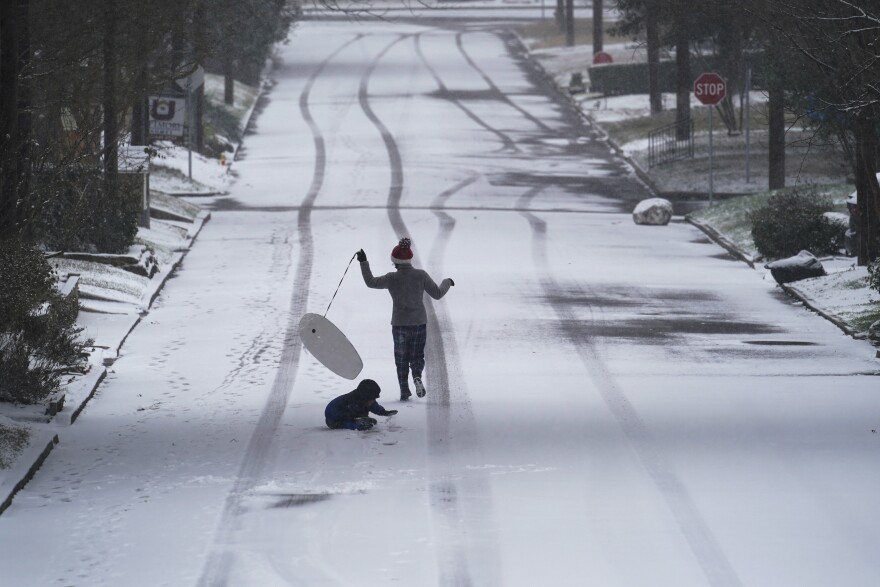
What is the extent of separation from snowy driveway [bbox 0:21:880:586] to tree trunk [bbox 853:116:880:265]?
1.89 metres

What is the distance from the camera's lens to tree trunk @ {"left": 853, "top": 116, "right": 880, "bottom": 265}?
72.1 feet

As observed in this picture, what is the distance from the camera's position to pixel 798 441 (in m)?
13.8

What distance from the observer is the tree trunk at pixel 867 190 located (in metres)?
22.0

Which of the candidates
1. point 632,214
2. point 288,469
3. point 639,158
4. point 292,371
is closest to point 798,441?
point 288,469

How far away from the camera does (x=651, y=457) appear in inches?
518

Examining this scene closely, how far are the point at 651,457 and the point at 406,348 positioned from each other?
11.0ft

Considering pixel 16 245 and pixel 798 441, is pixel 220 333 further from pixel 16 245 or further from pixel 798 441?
pixel 798 441

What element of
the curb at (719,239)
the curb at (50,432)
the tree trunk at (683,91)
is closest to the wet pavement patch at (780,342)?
the curb at (719,239)

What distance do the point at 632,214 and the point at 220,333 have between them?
15.9 m

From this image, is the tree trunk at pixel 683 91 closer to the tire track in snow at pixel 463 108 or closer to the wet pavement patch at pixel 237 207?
the tire track in snow at pixel 463 108

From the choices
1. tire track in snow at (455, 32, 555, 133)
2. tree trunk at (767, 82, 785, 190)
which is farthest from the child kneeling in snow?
tire track in snow at (455, 32, 555, 133)

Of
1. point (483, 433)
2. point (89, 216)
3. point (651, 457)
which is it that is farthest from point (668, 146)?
point (651, 457)

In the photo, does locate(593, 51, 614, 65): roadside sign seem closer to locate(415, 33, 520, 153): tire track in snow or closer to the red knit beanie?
locate(415, 33, 520, 153): tire track in snow

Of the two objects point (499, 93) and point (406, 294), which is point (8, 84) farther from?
point (499, 93)
